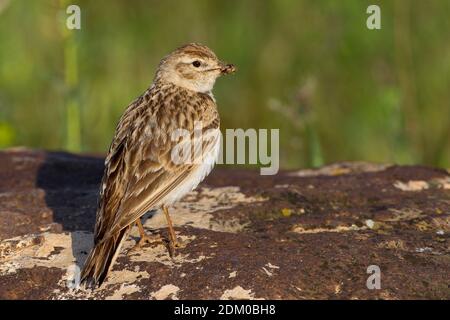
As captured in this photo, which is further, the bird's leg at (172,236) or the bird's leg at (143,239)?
the bird's leg at (143,239)

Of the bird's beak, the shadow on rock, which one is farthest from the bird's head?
the shadow on rock

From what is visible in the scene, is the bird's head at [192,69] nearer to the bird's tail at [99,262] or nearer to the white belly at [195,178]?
the white belly at [195,178]

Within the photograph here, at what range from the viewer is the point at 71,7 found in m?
9.96

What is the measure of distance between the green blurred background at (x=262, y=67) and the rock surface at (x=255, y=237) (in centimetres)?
270

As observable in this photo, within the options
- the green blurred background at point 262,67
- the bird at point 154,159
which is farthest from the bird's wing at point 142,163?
the green blurred background at point 262,67

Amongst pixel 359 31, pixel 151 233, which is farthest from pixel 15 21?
pixel 151 233

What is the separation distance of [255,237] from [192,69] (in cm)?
193

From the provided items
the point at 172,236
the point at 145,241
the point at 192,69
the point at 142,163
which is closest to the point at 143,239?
the point at 145,241

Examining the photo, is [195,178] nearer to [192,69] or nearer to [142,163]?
[142,163]

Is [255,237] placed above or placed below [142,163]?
below

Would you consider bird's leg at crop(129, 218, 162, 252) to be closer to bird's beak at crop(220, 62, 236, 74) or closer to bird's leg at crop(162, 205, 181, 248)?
bird's leg at crop(162, 205, 181, 248)

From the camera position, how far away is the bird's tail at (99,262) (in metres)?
5.73

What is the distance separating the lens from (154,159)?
6695 millimetres

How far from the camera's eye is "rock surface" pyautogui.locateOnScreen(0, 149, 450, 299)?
5.69m
